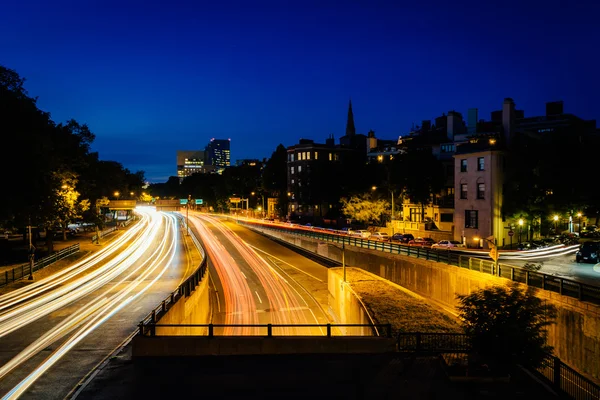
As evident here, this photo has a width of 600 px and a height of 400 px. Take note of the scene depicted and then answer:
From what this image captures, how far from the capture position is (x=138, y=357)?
46.7 feet

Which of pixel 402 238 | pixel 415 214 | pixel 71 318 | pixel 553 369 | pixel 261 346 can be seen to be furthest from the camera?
pixel 415 214

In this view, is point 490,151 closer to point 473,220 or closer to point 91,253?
point 473,220

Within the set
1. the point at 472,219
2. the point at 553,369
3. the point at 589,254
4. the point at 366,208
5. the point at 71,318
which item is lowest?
the point at 553,369

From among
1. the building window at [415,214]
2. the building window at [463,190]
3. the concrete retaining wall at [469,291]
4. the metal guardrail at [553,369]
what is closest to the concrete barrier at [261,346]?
the metal guardrail at [553,369]

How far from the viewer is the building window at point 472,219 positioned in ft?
155

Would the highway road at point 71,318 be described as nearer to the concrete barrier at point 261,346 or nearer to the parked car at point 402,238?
the concrete barrier at point 261,346

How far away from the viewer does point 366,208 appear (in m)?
67.5

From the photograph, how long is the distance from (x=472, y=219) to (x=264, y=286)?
2374cm

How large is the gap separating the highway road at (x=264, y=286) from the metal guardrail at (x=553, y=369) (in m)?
13.4

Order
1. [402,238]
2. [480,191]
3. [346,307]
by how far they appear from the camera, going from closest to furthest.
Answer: [346,307], [480,191], [402,238]

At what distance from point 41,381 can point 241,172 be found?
4531 inches

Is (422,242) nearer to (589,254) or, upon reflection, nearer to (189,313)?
(589,254)

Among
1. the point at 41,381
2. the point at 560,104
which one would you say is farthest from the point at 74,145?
the point at 560,104

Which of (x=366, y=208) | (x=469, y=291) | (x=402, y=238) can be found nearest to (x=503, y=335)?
(x=469, y=291)
